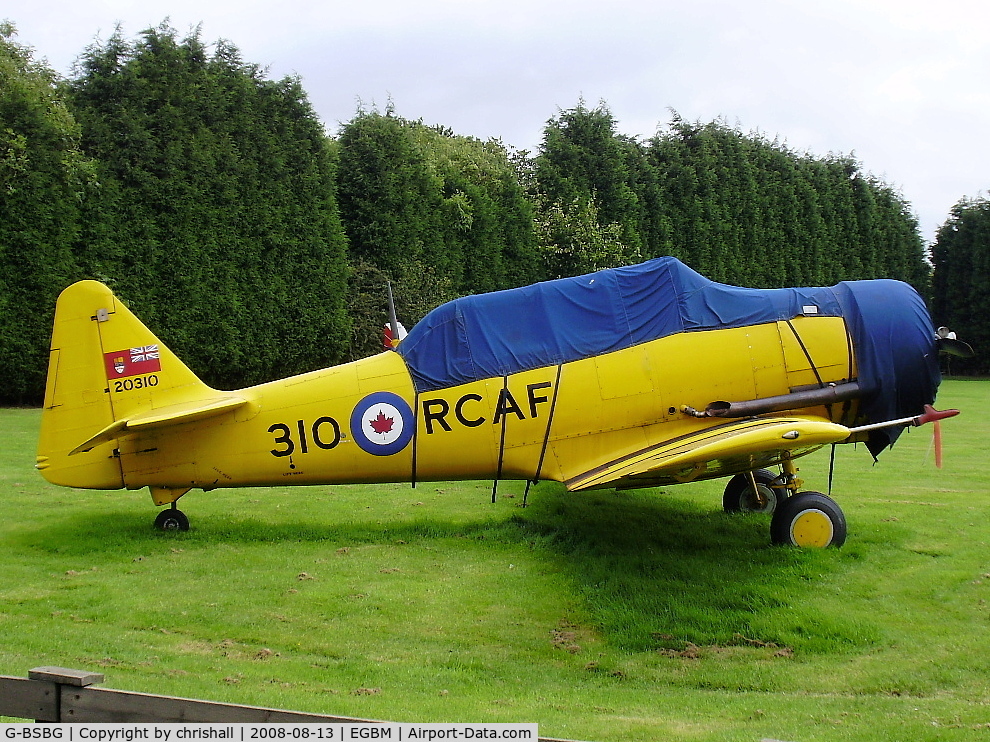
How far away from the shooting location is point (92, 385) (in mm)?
8664

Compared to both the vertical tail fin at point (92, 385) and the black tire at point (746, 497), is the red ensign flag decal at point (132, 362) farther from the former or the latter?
the black tire at point (746, 497)

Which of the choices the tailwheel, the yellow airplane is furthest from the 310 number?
the tailwheel

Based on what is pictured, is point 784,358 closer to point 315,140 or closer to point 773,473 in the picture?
point 773,473

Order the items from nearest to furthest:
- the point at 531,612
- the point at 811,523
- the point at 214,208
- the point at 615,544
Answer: the point at 531,612 → the point at 811,523 → the point at 615,544 → the point at 214,208

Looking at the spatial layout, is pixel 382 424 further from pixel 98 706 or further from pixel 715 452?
pixel 98 706

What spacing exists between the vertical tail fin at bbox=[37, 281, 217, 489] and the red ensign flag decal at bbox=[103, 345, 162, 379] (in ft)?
0.03

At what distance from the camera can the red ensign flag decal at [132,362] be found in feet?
28.6

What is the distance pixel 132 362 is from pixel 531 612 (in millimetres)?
4836

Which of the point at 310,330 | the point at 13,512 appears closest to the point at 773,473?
the point at 13,512

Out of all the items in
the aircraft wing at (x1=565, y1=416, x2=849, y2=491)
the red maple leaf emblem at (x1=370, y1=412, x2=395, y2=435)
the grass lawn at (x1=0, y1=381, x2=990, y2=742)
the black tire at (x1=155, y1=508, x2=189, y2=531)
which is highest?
the red maple leaf emblem at (x1=370, y1=412, x2=395, y2=435)

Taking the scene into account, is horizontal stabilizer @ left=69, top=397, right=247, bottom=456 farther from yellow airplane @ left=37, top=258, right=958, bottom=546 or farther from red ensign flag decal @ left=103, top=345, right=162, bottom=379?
red ensign flag decal @ left=103, top=345, right=162, bottom=379
